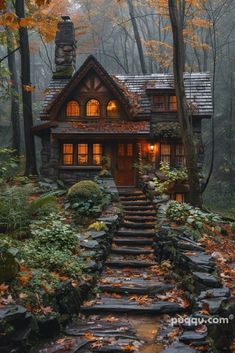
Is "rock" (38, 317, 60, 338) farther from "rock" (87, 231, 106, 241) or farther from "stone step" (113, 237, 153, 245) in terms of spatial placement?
"stone step" (113, 237, 153, 245)

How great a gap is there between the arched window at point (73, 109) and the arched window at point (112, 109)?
71.1 inches

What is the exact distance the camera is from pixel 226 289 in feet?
22.5

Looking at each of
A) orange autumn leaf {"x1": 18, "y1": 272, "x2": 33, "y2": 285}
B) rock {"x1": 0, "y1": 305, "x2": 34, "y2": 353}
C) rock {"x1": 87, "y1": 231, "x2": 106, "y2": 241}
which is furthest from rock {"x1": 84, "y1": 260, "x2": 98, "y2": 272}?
rock {"x1": 0, "y1": 305, "x2": 34, "y2": 353}

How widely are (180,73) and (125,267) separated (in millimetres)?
7464

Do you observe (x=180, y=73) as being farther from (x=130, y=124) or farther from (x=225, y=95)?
(x=225, y=95)

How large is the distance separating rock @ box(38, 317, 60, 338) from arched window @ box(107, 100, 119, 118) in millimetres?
16597

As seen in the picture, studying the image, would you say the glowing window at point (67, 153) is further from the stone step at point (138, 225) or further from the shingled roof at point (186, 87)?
the stone step at point (138, 225)

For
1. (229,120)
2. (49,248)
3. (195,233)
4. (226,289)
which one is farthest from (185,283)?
(229,120)

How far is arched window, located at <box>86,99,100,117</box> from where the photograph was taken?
72.4 feet

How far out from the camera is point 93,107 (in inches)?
870

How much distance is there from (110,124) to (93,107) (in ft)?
5.24

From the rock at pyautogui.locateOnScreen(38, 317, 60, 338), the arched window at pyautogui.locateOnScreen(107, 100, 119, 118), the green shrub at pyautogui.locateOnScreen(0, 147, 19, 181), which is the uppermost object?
the arched window at pyautogui.locateOnScreen(107, 100, 119, 118)

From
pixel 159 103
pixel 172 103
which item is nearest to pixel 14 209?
pixel 159 103

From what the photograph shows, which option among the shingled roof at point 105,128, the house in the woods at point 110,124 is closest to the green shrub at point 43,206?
the shingled roof at point 105,128
